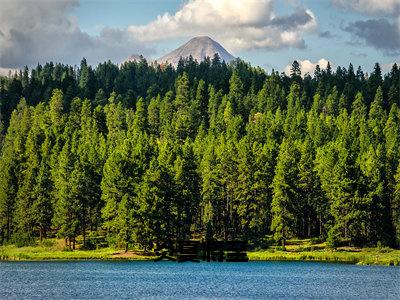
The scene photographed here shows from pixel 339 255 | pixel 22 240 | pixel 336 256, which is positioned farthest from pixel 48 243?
pixel 339 255

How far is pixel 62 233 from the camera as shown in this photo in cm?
12562

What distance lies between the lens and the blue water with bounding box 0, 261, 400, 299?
6906 cm

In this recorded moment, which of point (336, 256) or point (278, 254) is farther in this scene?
point (278, 254)

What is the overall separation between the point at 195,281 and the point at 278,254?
40.8 metres

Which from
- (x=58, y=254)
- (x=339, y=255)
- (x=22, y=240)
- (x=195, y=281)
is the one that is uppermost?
(x=22, y=240)

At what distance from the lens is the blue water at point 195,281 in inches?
2719

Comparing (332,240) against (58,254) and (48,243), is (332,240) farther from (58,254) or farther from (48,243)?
(48,243)

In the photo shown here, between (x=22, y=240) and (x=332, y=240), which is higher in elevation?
(x=22, y=240)

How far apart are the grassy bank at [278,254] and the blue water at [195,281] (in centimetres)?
856

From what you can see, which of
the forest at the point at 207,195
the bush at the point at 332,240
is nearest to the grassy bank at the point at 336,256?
the bush at the point at 332,240

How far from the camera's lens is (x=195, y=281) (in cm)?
8075

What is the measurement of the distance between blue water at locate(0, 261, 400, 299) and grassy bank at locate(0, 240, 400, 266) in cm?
856

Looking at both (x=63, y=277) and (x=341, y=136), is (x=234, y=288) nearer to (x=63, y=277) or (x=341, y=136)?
(x=63, y=277)

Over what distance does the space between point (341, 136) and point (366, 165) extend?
38641 millimetres
